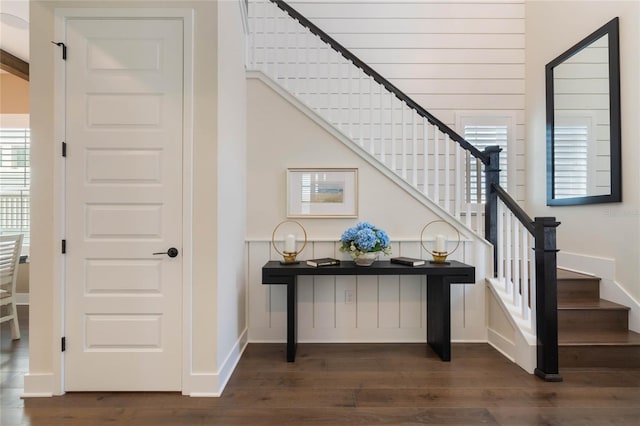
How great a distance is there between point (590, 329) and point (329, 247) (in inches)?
92.1

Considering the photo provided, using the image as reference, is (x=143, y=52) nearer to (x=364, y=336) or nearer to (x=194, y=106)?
(x=194, y=106)

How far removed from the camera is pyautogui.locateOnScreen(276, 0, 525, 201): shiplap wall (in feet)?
13.9

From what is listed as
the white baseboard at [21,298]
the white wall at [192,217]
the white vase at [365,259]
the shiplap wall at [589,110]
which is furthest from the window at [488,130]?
the white baseboard at [21,298]

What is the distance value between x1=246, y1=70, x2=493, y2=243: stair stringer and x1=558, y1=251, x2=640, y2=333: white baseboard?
43.6 inches

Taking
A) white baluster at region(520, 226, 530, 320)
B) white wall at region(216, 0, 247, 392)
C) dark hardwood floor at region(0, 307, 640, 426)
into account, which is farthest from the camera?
white baluster at region(520, 226, 530, 320)

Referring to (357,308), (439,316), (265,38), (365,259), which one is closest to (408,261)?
(365,259)

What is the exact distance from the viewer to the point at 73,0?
7.45 ft

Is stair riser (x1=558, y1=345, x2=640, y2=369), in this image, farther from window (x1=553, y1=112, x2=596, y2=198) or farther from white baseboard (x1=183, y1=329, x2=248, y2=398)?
white baseboard (x1=183, y1=329, x2=248, y2=398)

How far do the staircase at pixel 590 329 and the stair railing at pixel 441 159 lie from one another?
0.93ft

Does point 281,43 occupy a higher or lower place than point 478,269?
higher

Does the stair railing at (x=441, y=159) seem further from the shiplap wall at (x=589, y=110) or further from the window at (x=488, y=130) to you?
the shiplap wall at (x=589, y=110)

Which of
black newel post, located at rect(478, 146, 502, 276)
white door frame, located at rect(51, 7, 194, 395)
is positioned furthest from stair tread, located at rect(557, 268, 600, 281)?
white door frame, located at rect(51, 7, 194, 395)

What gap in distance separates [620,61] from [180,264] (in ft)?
13.4

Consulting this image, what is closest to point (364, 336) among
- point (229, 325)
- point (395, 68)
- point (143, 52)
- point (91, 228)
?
point (229, 325)
